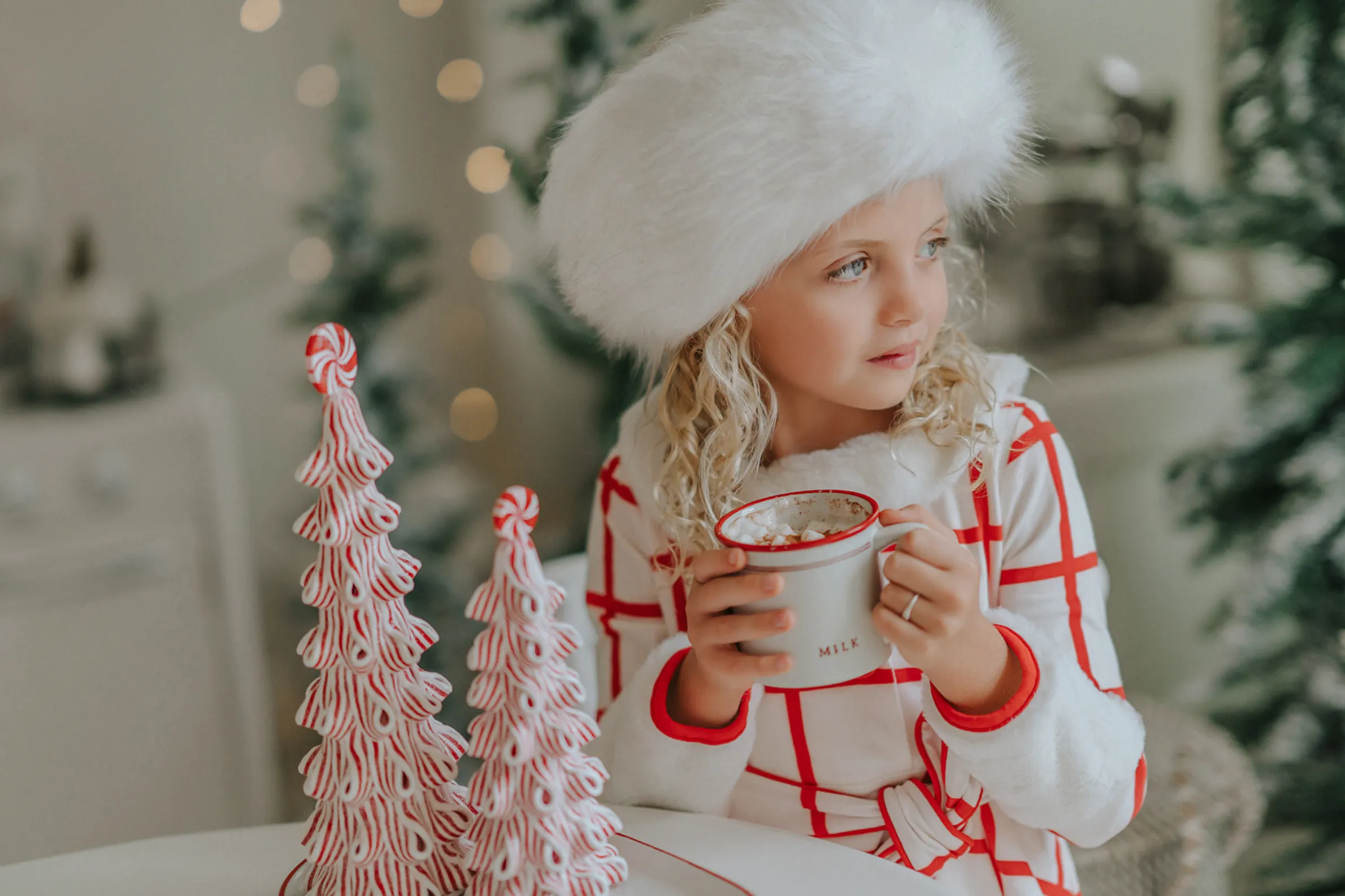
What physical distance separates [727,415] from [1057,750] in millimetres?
359

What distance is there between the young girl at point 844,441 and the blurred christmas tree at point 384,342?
1.14 meters

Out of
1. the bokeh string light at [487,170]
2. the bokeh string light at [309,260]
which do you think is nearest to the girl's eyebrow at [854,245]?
the bokeh string light at [487,170]

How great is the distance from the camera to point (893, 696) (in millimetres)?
948

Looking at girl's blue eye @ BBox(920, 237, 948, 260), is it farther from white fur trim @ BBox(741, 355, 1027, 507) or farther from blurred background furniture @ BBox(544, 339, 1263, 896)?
blurred background furniture @ BBox(544, 339, 1263, 896)

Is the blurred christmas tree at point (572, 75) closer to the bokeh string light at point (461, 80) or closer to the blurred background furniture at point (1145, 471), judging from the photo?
the blurred background furniture at point (1145, 471)

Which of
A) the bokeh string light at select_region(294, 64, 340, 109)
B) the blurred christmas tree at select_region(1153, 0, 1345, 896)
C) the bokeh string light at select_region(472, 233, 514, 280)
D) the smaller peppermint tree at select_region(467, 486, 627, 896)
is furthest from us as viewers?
the bokeh string light at select_region(472, 233, 514, 280)

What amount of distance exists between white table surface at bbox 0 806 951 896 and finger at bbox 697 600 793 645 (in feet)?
→ 0.50

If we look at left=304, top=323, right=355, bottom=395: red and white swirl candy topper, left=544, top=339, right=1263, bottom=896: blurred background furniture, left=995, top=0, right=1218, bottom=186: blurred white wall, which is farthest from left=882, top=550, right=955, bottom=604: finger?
left=995, top=0, right=1218, bottom=186: blurred white wall

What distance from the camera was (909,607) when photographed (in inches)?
28.9

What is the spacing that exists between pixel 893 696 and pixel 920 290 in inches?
13.1

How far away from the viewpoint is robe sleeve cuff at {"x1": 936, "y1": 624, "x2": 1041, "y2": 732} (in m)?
0.82

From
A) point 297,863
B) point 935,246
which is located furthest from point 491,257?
point 297,863

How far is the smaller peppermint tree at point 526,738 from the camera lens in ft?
2.11

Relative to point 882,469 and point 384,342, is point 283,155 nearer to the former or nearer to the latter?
point 384,342
